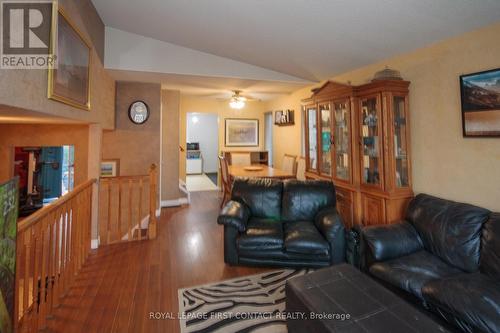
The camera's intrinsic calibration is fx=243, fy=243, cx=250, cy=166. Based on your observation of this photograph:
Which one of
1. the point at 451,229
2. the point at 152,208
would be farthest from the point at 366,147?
the point at 152,208

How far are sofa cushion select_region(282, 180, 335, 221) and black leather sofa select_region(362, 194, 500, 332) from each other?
85 centimetres

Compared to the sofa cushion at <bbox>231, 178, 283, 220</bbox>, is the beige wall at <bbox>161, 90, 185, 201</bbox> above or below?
above

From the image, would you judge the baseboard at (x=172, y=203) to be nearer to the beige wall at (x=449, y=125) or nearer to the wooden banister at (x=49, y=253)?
the wooden banister at (x=49, y=253)

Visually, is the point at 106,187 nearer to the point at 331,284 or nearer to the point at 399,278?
the point at 331,284

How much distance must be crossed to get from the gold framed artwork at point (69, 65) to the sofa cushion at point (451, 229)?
3.54m

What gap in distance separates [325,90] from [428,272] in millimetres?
2619

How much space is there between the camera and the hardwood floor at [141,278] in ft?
6.25

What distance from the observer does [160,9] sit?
9.39 feet

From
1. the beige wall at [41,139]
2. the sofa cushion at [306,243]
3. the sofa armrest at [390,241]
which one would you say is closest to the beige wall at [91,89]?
the beige wall at [41,139]

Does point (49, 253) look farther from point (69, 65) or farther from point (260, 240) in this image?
point (260, 240)

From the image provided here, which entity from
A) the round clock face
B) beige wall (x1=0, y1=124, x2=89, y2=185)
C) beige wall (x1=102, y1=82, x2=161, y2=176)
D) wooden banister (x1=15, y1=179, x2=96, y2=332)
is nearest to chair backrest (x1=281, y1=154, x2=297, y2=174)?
beige wall (x1=102, y1=82, x2=161, y2=176)

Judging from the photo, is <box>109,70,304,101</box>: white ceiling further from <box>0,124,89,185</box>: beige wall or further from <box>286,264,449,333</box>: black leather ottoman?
<box>286,264,449,333</box>: black leather ottoman

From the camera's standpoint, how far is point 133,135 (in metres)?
4.45

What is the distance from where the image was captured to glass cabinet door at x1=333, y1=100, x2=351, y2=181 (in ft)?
10.7
